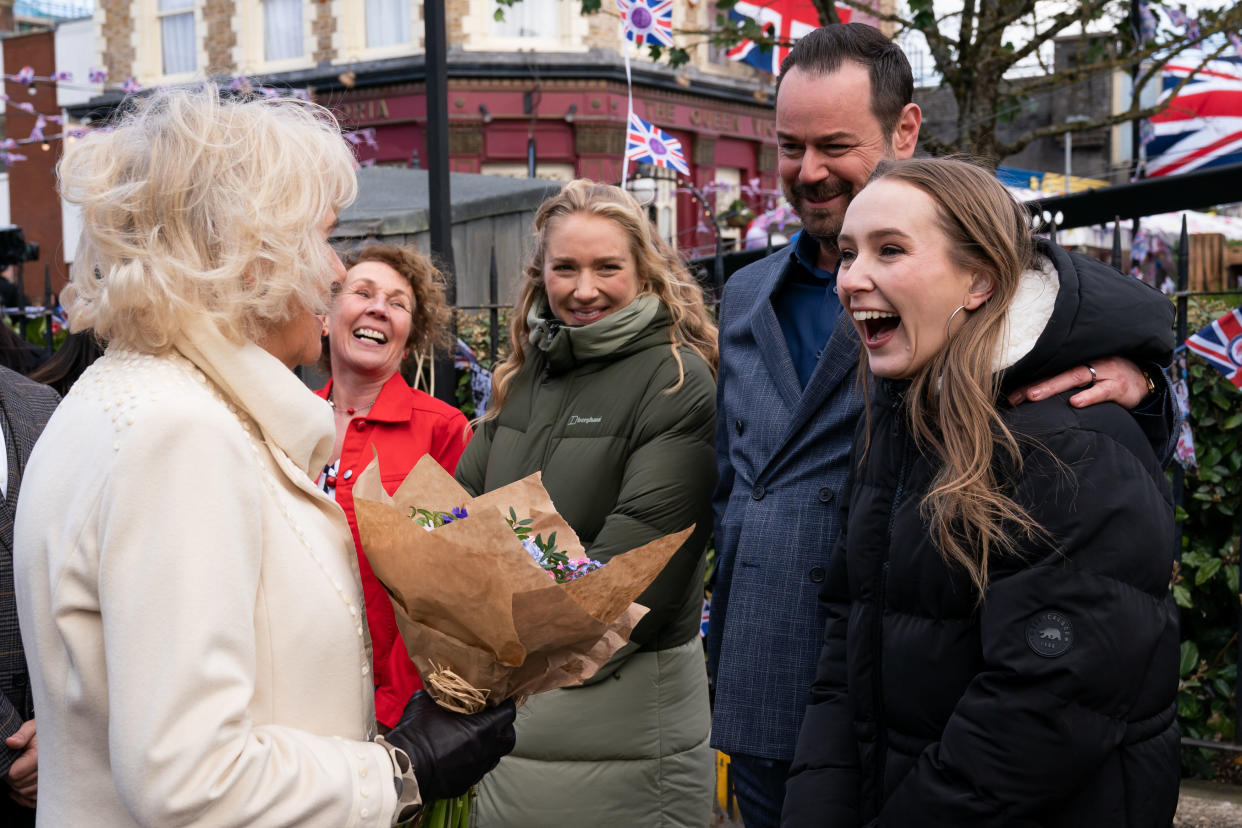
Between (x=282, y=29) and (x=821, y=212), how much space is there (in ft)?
66.2

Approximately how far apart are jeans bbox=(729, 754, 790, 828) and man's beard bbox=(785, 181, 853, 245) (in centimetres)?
119

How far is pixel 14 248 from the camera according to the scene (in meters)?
7.69

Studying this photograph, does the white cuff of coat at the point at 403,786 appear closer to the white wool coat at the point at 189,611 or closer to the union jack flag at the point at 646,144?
the white wool coat at the point at 189,611

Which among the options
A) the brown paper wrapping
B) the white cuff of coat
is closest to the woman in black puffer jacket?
the brown paper wrapping

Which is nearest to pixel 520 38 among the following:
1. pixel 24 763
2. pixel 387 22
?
pixel 387 22

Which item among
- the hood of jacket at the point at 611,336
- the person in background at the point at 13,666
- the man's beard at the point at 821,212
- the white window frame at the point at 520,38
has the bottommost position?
the person in background at the point at 13,666

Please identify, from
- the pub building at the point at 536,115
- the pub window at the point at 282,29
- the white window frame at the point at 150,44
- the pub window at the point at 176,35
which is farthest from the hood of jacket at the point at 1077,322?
the white window frame at the point at 150,44

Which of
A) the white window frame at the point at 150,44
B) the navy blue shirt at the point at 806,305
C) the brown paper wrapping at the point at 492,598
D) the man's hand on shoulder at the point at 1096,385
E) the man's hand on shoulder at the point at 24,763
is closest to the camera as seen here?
the brown paper wrapping at the point at 492,598

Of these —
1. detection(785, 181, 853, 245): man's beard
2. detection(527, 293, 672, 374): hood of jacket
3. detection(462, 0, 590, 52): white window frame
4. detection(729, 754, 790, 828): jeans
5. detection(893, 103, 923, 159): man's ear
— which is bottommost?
detection(729, 754, 790, 828): jeans

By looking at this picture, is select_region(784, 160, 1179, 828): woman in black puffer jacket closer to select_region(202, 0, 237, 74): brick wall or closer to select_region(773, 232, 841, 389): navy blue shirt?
select_region(773, 232, 841, 389): navy blue shirt

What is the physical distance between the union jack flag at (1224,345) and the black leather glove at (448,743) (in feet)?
9.83

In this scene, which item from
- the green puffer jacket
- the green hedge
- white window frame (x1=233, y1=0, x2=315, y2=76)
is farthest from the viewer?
white window frame (x1=233, y1=0, x2=315, y2=76)

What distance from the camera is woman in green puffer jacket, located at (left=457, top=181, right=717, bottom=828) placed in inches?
119

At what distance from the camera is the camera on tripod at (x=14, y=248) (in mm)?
7586
